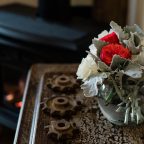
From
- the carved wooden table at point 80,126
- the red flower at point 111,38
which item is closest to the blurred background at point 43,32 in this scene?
the carved wooden table at point 80,126

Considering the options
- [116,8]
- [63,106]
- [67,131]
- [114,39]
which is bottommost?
[67,131]

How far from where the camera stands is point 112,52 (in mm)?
942

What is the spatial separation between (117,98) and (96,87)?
0.30 feet

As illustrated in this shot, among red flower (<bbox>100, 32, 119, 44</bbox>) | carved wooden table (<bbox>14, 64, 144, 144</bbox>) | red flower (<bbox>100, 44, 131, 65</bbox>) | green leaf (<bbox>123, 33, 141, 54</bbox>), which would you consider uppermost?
red flower (<bbox>100, 32, 119, 44</bbox>)

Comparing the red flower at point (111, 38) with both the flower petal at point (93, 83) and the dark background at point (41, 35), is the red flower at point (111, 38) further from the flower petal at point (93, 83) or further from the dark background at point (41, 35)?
the dark background at point (41, 35)

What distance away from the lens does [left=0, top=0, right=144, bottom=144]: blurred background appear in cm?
189

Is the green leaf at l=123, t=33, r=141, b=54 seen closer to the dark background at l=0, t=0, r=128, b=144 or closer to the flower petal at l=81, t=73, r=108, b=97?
the flower petal at l=81, t=73, r=108, b=97

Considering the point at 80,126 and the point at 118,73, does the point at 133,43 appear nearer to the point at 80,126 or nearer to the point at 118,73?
the point at 118,73

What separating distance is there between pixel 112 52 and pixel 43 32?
1059 millimetres

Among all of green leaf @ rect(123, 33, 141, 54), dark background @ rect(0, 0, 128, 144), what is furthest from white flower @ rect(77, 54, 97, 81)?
dark background @ rect(0, 0, 128, 144)

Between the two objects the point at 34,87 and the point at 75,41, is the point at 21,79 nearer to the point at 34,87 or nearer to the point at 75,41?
the point at 75,41

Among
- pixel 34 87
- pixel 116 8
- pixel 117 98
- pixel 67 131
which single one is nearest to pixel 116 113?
pixel 117 98

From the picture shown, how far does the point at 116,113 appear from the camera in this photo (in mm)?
1011

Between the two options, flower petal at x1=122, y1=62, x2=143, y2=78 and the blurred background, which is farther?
the blurred background
